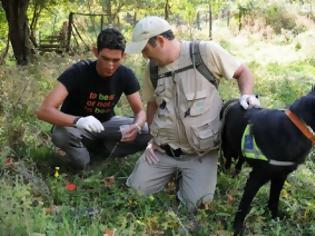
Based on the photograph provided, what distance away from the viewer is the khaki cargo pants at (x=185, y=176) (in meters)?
4.01

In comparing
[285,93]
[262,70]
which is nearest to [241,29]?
[262,70]

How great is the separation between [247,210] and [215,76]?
112 cm

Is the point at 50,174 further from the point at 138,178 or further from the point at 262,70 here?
the point at 262,70

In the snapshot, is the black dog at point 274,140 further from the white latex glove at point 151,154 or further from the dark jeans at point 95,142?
the dark jeans at point 95,142

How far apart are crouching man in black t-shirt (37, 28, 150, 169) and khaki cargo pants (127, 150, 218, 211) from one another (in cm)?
38

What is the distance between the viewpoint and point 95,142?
4.68m

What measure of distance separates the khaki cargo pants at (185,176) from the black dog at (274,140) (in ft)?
1.62

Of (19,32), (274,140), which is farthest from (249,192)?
(19,32)

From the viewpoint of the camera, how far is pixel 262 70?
11453 mm

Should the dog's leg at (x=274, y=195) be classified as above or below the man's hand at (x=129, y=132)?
below

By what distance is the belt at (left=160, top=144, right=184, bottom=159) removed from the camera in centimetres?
414

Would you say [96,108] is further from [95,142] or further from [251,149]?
[251,149]

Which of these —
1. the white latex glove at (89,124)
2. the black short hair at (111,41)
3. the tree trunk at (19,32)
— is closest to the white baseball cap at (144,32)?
the black short hair at (111,41)

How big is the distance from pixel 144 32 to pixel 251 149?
3.97 ft
